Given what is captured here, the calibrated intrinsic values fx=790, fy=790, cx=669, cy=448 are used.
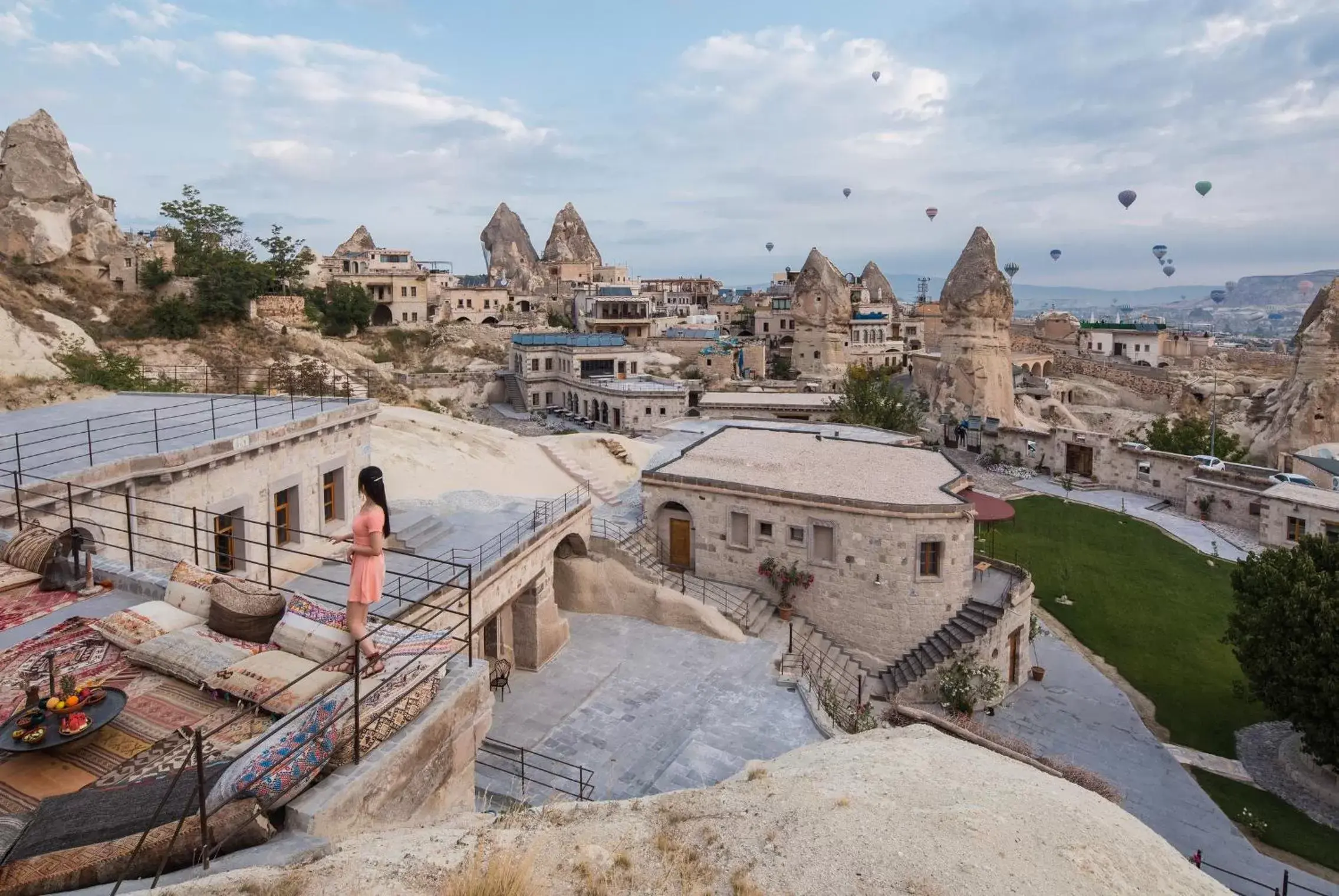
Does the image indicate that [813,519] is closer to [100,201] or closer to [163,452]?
[163,452]

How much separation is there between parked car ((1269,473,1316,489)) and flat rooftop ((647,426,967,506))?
20801 mm

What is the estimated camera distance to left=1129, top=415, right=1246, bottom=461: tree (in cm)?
4694

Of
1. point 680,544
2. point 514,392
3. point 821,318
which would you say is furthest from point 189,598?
point 821,318

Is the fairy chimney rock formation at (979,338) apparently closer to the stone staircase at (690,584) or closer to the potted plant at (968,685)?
the potted plant at (968,685)

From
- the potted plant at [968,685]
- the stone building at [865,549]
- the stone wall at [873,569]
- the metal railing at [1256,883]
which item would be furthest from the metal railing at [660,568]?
the metal railing at [1256,883]

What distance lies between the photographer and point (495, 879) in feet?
17.7

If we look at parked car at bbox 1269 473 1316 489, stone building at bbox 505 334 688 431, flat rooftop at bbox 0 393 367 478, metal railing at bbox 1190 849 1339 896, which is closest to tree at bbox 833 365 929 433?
A: stone building at bbox 505 334 688 431

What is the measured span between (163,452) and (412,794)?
11.0m

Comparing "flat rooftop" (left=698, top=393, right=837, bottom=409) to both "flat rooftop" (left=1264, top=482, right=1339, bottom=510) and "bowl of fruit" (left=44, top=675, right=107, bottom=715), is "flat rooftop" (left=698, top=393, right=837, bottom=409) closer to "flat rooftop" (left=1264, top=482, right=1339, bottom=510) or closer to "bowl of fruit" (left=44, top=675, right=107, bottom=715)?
"flat rooftop" (left=1264, top=482, right=1339, bottom=510)

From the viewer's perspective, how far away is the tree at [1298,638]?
17141mm

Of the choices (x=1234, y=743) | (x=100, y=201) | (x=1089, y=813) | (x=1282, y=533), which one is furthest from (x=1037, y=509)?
(x=100, y=201)

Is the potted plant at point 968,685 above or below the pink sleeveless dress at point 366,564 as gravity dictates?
below

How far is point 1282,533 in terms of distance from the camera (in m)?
34.6

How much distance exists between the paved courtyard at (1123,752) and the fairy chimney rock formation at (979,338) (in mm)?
31794
